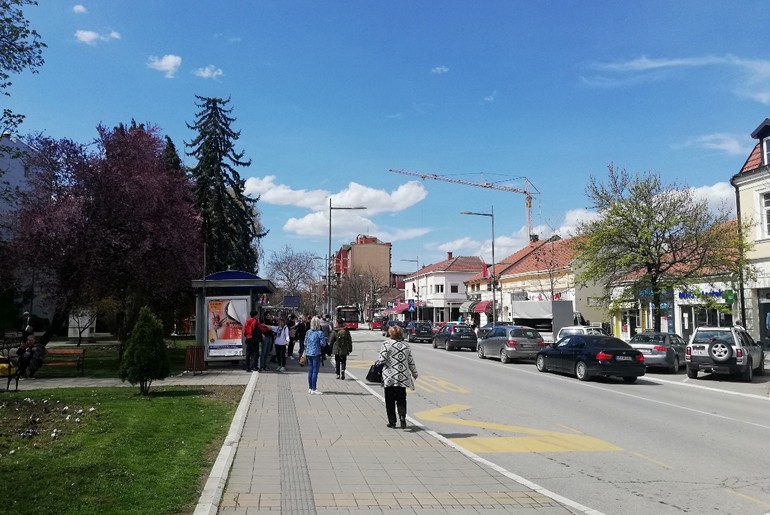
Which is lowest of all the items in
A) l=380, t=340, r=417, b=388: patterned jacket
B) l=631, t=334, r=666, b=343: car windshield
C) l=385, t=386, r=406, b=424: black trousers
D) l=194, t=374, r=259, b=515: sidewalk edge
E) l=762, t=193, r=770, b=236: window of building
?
l=194, t=374, r=259, b=515: sidewalk edge

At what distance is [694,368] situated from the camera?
1981cm

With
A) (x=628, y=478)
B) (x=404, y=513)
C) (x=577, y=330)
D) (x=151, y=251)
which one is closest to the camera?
(x=404, y=513)

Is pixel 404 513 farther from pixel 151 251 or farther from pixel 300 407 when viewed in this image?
pixel 151 251

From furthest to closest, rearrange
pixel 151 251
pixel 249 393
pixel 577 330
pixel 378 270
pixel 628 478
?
pixel 378 270, pixel 577 330, pixel 151 251, pixel 249 393, pixel 628 478

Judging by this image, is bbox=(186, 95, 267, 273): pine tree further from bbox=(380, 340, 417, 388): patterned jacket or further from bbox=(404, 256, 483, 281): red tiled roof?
bbox=(404, 256, 483, 281): red tiled roof

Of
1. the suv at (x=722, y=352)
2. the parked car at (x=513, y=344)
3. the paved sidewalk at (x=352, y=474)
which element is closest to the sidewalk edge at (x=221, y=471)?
the paved sidewalk at (x=352, y=474)

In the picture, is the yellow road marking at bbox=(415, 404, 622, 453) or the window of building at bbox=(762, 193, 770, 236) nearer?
the yellow road marking at bbox=(415, 404, 622, 453)

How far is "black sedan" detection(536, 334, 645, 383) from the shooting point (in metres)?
18.1

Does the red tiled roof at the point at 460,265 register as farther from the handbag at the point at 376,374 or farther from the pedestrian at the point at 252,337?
the handbag at the point at 376,374

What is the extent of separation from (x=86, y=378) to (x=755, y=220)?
90.9 feet

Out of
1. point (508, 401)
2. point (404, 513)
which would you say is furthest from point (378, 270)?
point (404, 513)

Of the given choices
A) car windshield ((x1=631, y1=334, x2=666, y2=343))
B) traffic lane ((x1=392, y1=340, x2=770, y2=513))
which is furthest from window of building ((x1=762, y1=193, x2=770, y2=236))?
traffic lane ((x1=392, y1=340, x2=770, y2=513))

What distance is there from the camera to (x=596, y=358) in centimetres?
1819

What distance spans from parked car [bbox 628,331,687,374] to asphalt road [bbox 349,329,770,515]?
120 inches
